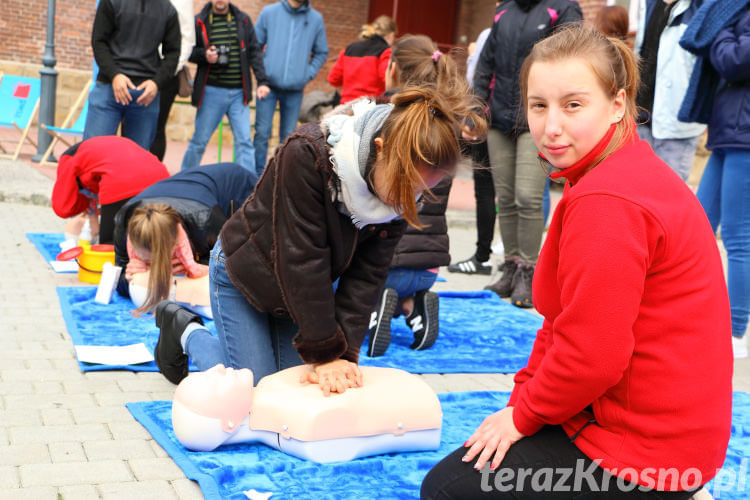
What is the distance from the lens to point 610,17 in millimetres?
4859

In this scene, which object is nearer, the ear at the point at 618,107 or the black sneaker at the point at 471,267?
the ear at the point at 618,107

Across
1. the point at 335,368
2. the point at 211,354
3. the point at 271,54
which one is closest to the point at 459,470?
the point at 335,368

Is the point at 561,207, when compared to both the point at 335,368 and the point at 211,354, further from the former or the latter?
the point at 211,354

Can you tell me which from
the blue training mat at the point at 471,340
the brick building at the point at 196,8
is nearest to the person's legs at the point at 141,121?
the blue training mat at the point at 471,340

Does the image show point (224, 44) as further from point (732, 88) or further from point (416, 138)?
point (416, 138)

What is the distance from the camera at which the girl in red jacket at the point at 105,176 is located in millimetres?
4715

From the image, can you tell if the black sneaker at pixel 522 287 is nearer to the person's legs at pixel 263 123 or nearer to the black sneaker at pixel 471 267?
the black sneaker at pixel 471 267

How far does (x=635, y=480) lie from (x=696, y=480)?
5.0 inches

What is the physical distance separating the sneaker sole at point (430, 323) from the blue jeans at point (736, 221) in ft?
4.48

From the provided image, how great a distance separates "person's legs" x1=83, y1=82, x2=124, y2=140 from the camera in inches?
224

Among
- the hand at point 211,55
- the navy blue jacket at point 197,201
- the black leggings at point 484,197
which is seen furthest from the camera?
the hand at point 211,55

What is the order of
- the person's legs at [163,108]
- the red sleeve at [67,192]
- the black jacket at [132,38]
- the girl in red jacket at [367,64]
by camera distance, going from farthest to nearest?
the girl in red jacket at [367,64] < the person's legs at [163,108] < the black jacket at [132,38] < the red sleeve at [67,192]

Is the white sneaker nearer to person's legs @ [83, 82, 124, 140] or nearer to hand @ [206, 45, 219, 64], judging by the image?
person's legs @ [83, 82, 124, 140]

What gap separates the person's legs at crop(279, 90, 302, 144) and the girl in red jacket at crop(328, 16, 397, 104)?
67 centimetres
